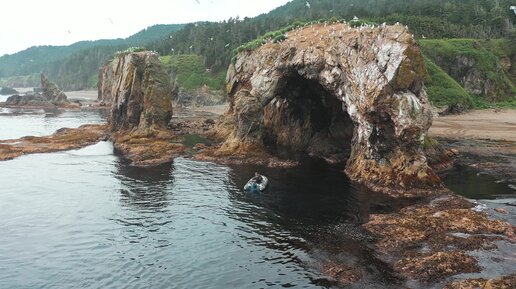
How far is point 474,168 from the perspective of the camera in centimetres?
5700

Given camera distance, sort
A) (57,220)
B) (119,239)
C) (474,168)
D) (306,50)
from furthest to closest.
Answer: (306,50) → (474,168) → (57,220) → (119,239)

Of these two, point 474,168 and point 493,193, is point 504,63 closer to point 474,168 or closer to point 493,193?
point 474,168

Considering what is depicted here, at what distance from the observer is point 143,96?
8962 centimetres

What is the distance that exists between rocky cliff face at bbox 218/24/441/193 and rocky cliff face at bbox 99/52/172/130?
1783cm

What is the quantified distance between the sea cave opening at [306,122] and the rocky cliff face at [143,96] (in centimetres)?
2519

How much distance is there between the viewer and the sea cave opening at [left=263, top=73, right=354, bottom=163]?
70.4 metres

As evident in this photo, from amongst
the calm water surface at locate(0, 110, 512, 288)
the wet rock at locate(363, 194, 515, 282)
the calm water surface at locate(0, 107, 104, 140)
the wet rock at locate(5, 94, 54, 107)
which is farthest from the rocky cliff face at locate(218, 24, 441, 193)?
the wet rock at locate(5, 94, 54, 107)

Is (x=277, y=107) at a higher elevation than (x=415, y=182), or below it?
higher

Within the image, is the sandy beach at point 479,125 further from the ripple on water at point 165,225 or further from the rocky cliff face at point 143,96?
the rocky cliff face at point 143,96

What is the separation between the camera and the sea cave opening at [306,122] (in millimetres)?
70375

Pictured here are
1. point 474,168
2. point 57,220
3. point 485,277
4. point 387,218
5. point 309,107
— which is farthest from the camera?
point 309,107

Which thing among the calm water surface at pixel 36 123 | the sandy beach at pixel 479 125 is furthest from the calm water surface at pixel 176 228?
the calm water surface at pixel 36 123

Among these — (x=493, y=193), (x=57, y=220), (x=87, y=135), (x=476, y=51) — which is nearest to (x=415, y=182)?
(x=493, y=193)

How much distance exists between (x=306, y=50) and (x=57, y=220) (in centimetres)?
4196
